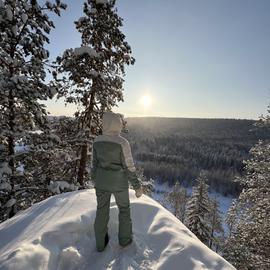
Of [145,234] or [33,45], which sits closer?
[145,234]

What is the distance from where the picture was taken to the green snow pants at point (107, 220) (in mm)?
4535

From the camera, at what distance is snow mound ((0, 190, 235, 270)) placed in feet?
12.8

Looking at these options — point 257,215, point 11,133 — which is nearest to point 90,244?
point 11,133

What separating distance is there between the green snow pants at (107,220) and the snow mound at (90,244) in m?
0.15

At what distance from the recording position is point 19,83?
27.3 feet

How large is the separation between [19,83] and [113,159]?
5.04 metres

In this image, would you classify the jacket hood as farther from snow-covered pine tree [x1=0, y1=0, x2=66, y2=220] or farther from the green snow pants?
snow-covered pine tree [x1=0, y1=0, x2=66, y2=220]

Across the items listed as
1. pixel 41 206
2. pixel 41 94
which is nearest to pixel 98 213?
pixel 41 206

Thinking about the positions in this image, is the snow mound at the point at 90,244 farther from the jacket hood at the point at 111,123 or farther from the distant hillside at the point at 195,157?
the distant hillside at the point at 195,157

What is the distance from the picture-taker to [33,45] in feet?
30.1

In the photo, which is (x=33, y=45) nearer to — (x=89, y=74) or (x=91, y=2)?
(x=89, y=74)

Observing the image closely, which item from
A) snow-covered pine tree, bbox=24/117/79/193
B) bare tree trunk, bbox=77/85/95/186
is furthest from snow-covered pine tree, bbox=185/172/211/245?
bare tree trunk, bbox=77/85/95/186

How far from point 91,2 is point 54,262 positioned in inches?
409

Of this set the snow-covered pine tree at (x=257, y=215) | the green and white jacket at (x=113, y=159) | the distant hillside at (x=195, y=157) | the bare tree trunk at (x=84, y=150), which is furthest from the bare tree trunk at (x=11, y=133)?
the distant hillside at (x=195, y=157)
